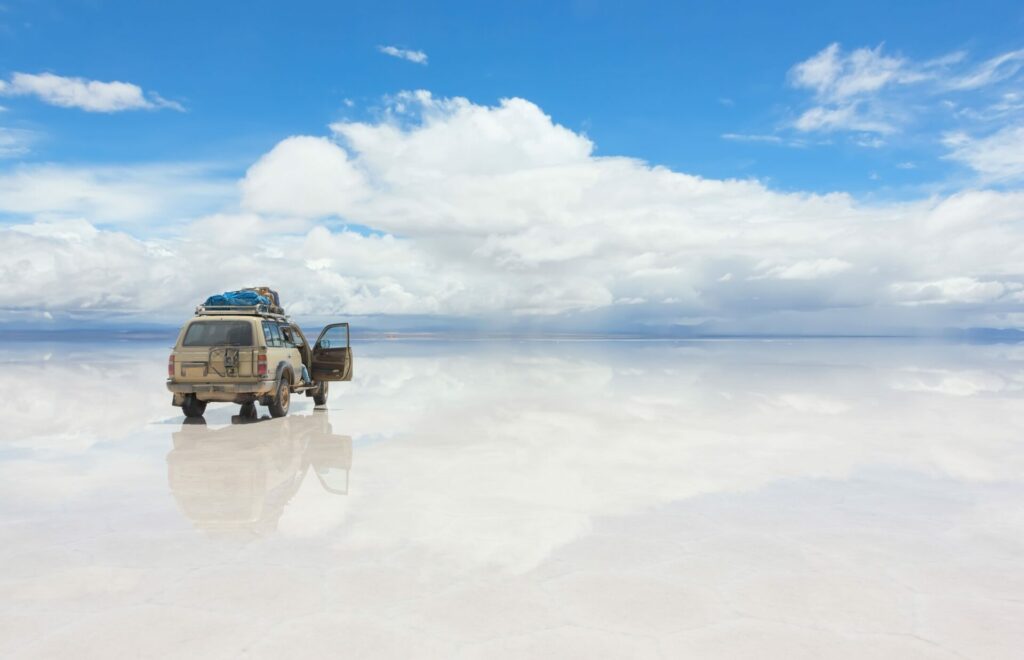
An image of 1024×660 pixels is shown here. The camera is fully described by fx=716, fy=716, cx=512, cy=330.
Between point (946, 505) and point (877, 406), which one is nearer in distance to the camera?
point (946, 505)

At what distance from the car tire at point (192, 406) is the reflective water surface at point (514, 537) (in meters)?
0.66

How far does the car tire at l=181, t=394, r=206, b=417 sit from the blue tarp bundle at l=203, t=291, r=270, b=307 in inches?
84.2

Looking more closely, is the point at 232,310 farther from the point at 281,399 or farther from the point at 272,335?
the point at 281,399

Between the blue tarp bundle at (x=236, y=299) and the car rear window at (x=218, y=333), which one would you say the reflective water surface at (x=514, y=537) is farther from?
the blue tarp bundle at (x=236, y=299)

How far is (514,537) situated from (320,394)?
1162cm

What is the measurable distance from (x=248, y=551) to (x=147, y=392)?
15754 mm

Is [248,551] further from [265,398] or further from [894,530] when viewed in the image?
[265,398]

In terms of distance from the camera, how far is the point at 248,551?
6039 millimetres

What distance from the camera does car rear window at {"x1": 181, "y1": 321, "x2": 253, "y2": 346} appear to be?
571 inches

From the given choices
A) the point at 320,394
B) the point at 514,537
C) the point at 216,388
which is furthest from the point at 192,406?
the point at 514,537

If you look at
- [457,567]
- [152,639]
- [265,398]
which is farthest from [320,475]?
[265,398]

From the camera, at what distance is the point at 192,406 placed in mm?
14594

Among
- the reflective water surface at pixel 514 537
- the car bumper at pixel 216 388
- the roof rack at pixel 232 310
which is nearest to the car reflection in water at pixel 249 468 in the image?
the reflective water surface at pixel 514 537

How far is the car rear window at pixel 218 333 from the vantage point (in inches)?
571
